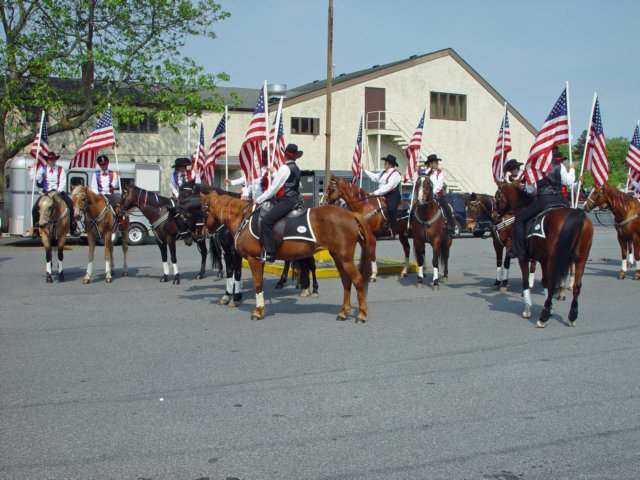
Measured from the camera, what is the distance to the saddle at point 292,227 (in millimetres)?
11219

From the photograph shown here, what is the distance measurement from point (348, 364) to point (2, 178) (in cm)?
2587

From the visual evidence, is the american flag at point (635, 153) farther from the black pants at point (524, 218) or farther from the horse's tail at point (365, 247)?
the horse's tail at point (365, 247)

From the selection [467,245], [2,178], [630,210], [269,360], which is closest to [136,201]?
[269,360]

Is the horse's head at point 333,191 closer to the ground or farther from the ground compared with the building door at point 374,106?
closer to the ground

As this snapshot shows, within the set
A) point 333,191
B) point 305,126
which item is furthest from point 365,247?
point 305,126

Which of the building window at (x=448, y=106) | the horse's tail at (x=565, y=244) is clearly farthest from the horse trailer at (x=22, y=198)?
the building window at (x=448, y=106)

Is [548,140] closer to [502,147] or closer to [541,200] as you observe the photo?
[541,200]

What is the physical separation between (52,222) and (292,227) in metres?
6.65

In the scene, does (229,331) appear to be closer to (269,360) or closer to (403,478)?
(269,360)

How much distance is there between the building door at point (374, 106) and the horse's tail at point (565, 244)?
34.1 meters

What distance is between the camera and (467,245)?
26.7m

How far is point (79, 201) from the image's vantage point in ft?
49.2

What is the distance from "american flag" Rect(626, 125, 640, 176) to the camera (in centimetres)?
1859

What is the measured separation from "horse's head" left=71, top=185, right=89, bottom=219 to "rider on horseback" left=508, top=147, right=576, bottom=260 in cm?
892
